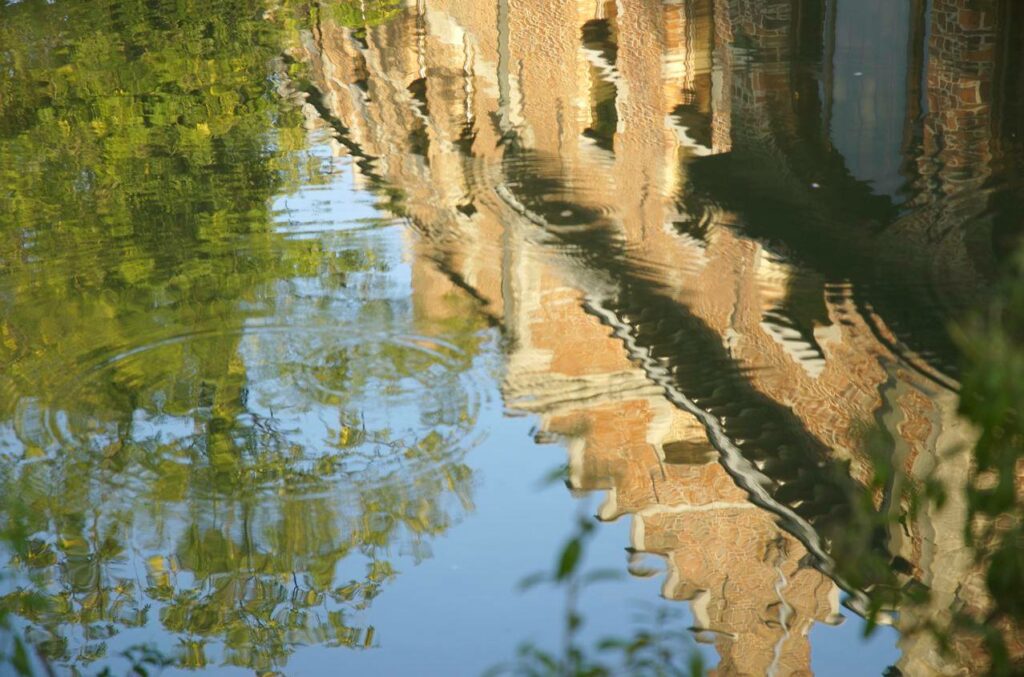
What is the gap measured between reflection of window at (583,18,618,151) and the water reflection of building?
0.19 ft

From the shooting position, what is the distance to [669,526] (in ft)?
18.2

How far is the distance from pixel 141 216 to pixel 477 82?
17.0 feet

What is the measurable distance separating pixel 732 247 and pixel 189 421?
11.2 ft

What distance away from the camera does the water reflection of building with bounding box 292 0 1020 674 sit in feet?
18.3

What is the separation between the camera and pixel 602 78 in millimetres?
14234

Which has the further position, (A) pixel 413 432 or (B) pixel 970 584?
(A) pixel 413 432

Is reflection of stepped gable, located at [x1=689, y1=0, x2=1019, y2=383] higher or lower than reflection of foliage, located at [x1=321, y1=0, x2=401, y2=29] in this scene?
lower

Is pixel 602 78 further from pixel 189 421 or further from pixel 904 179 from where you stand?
pixel 189 421

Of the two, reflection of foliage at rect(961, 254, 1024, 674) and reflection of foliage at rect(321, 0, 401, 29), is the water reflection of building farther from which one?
reflection of foliage at rect(321, 0, 401, 29)

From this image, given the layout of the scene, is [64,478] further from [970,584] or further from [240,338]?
[970,584]

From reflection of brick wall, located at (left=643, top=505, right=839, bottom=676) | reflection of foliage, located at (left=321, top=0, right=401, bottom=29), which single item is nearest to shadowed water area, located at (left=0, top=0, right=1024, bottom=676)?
reflection of brick wall, located at (left=643, top=505, right=839, bottom=676)

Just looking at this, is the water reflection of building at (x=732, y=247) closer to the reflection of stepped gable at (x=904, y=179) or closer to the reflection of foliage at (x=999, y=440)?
the reflection of stepped gable at (x=904, y=179)

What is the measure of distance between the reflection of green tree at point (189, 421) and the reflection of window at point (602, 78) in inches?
96.2

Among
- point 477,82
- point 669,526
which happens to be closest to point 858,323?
point 669,526
